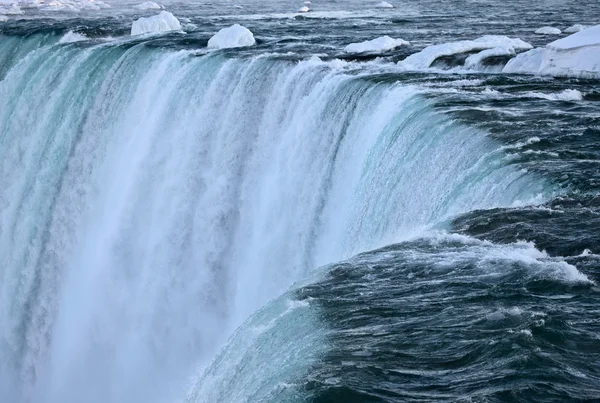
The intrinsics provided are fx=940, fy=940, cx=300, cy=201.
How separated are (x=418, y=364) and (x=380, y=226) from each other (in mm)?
5437

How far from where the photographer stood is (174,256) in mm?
18594

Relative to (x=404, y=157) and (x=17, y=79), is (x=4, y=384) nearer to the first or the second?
(x=17, y=79)

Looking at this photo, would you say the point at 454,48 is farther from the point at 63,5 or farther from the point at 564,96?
the point at 63,5

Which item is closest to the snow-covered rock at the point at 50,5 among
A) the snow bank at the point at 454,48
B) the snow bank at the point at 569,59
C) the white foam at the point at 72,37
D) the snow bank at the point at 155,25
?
the white foam at the point at 72,37

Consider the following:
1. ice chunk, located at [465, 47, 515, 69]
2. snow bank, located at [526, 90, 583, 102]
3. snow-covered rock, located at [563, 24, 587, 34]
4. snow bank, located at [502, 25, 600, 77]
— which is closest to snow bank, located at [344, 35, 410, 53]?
ice chunk, located at [465, 47, 515, 69]

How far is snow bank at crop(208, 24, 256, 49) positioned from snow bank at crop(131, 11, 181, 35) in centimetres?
523

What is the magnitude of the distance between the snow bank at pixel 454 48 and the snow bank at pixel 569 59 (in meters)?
1.46

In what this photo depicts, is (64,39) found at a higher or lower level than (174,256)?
higher

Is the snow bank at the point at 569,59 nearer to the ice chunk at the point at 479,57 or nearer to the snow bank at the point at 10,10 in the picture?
the ice chunk at the point at 479,57

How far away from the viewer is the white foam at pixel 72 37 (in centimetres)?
2805

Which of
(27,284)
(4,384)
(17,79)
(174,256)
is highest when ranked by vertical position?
(17,79)

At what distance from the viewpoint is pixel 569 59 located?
17844 mm

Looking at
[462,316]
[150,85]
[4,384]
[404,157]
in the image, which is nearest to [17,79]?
[150,85]

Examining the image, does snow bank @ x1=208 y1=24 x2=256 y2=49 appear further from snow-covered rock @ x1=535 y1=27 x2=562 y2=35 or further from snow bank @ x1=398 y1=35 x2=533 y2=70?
snow-covered rock @ x1=535 y1=27 x2=562 y2=35
